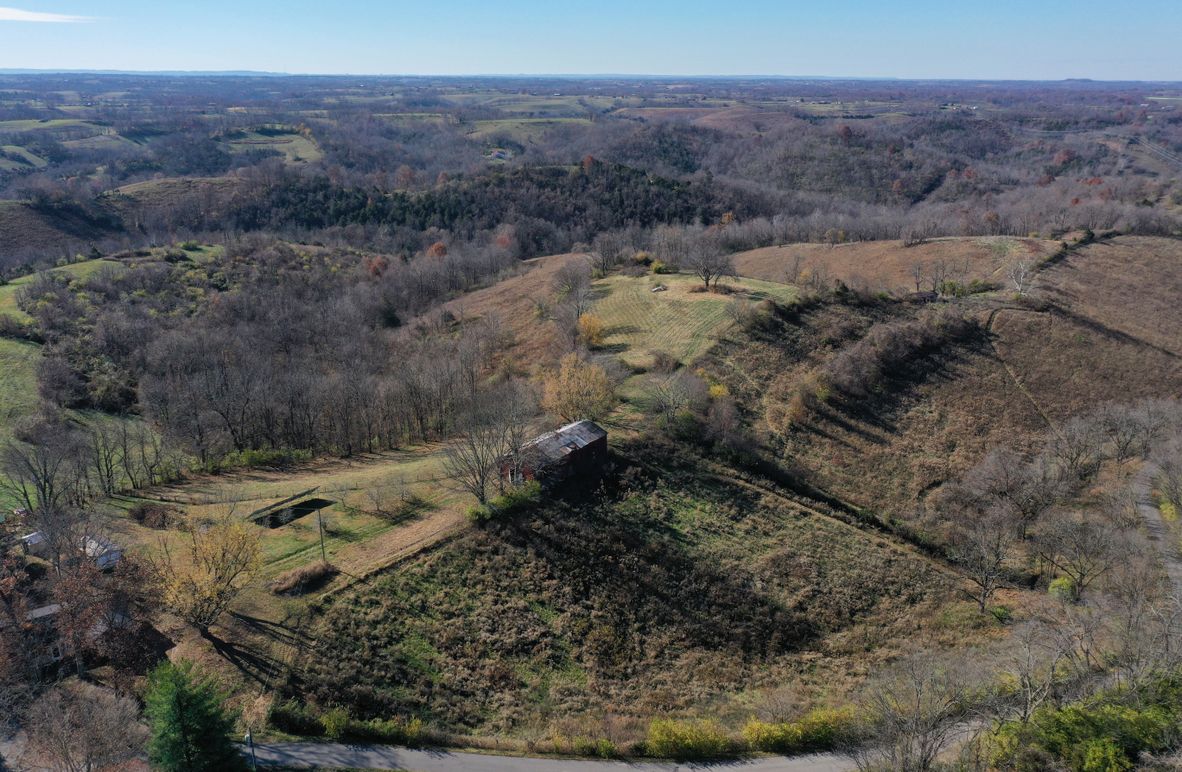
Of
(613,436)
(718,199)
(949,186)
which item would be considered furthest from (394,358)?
(949,186)

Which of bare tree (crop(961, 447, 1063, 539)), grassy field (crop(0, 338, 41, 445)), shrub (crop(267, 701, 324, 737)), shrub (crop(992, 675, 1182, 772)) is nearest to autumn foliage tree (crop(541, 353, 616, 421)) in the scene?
shrub (crop(267, 701, 324, 737))

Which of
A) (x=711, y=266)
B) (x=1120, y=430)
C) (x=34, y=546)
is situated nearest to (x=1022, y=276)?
(x=1120, y=430)

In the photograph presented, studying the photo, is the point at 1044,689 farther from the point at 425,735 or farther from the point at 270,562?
the point at 270,562

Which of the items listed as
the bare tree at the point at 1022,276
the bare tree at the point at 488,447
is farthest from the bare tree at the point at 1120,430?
the bare tree at the point at 488,447

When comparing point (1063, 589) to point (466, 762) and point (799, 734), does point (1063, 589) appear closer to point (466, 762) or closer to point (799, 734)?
point (799, 734)

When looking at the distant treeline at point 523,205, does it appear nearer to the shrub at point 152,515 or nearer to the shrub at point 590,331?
the shrub at point 590,331

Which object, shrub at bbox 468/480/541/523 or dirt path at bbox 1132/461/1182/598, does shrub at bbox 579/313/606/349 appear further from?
dirt path at bbox 1132/461/1182/598
